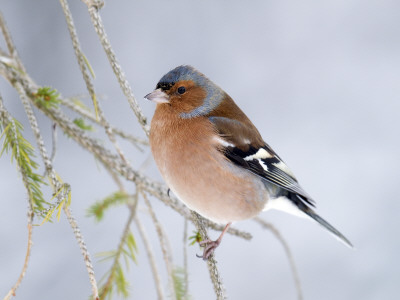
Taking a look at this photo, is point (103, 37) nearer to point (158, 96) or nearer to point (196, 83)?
point (158, 96)

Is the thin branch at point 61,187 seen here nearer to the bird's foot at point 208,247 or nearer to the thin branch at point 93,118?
the thin branch at point 93,118

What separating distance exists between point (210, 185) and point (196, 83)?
32cm

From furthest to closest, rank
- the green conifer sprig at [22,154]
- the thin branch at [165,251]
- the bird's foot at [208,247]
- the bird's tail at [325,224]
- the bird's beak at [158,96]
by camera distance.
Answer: the bird's tail at [325,224], the bird's beak at [158,96], the thin branch at [165,251], the bird's foot at [208,247], the green conifer sprig at [22,154]

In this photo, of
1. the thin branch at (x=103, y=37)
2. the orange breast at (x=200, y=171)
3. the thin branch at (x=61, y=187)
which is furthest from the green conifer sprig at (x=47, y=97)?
the orange breast at (x=200, y=171)

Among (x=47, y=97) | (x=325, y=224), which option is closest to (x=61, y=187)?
(x=47, y=97)

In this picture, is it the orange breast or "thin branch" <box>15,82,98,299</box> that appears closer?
"thin branch" <box>15,82,98,299</box>

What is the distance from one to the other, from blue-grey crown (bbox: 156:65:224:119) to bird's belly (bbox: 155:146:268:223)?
0.47 ft

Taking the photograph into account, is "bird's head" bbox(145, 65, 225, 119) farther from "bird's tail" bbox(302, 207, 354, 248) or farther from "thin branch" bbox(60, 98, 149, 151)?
"bird's tail" bbox(302, 207, 354, 248)

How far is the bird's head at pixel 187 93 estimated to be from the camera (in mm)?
1392

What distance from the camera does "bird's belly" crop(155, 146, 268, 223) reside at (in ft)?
4.24

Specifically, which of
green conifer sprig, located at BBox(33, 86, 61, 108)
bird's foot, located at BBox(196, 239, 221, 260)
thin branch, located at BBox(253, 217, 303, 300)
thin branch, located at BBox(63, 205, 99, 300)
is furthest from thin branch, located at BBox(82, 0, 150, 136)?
thin branch, located at BBox(253, 217, 303, 300)

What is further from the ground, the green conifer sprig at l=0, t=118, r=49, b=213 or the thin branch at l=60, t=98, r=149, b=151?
the thin branch at l=60, t=98, r=149, b=151

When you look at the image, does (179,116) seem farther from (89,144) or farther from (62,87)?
(62,87)

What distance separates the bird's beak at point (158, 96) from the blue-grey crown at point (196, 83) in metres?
0.02
